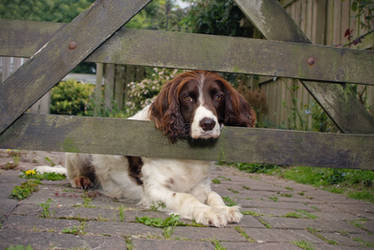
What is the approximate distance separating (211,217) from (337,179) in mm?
2878

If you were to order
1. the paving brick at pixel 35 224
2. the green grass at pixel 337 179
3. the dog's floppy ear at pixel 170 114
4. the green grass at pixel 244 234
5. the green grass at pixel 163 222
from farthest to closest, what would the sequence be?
the green grass at pixel 337 179, the dog's floppy ear at pixel 170 114, the green grass at pixel 163 222, the green grass at pixel 244 234, the paving brick at pixel 35 224

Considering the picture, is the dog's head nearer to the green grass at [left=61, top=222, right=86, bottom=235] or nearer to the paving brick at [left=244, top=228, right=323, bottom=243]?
the paving brick at [left=244, top=228, right=323, bottom=243]

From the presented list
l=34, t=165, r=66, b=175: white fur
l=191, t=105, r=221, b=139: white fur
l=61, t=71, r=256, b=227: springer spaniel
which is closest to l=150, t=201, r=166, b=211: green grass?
l=61, t=71, r=256, b=227: springer spaniel

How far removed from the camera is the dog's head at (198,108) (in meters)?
2.41

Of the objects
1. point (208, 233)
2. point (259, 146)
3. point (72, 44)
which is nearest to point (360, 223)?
point (259, 146)

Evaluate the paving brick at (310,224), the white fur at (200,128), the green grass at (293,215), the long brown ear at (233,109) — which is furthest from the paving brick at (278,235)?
the long brown ear at (233,109)

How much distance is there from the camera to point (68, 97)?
14930mm

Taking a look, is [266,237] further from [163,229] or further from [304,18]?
[304,18]

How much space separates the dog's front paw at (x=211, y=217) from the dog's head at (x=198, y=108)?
472 mm

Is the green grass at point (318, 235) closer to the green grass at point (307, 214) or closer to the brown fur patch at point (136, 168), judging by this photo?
the green grass at point (307, 214)

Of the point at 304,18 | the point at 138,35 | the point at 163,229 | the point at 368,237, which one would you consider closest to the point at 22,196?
the point at 163,229

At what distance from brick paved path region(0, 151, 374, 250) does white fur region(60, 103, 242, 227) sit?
0.11m

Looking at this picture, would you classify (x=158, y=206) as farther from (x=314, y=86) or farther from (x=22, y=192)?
(x=314, y=86)

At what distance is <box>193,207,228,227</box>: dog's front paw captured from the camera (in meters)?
2.30
